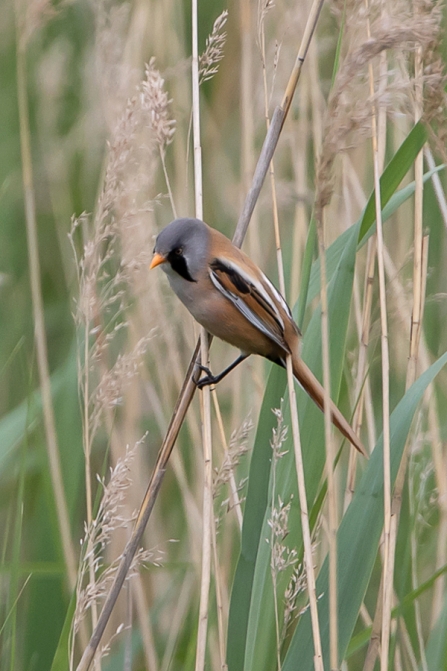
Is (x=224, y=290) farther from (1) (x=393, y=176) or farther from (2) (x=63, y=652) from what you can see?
(2) (x=63, y=652)

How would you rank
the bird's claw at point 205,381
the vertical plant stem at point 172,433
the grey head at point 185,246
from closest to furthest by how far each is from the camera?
the vertical plant stem at point 172,433 < the bird's claw at point 205,381 < the grey head at point 185,246

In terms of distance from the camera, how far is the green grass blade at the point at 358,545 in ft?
4.81

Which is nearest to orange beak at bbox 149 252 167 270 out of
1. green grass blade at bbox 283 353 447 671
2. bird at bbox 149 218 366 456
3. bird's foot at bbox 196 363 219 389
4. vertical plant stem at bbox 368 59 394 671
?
bird at bbox 149 218 366 456

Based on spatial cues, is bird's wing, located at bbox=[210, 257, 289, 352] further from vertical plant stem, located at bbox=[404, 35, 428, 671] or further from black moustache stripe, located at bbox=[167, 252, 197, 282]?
vertical plant stem, located at bbox=[404, 35, 428, 671]

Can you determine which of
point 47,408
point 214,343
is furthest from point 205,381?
point 214,343

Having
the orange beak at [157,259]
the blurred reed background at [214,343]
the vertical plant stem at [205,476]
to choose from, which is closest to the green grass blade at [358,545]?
the blurred reed background at [214,343]

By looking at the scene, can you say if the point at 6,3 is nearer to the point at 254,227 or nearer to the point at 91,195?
the point at 91,195

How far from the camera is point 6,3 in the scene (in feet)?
9.19

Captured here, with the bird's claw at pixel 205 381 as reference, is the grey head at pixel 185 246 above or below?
above

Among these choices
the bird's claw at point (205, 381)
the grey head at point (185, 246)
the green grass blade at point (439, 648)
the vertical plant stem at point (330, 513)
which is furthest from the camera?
the grey head at point (185, 246)

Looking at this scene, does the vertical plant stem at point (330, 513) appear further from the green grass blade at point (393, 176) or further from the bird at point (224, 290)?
the bird at point (224, 290)

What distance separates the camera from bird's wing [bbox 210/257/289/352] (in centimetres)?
201

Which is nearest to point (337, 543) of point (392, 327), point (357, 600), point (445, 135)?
point (357, 600)

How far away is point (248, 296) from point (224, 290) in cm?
6
